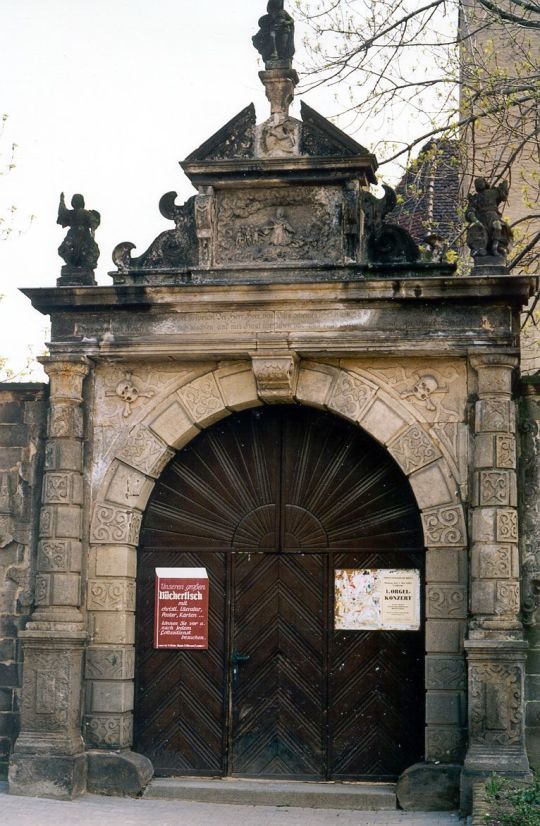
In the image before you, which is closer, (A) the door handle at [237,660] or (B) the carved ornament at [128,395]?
(A) the door handle at [237,660]

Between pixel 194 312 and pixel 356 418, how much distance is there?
5.02ft

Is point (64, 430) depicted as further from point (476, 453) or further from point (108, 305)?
point (476, 453)

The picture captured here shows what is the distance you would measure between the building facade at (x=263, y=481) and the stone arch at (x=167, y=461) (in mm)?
18

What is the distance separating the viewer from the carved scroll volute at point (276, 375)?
32.9ft

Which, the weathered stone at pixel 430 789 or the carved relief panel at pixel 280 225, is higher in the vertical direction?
the carved relief panel at pixel 280 225

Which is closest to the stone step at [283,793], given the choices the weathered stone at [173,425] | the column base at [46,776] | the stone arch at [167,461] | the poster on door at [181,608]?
the stone arch at [167,461]

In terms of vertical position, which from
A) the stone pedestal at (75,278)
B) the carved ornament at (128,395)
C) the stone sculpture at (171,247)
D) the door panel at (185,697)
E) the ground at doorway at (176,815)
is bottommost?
the ground at doorway at (176,815)

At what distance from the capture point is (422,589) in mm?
10141

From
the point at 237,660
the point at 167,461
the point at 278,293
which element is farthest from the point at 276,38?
the point at 237,660

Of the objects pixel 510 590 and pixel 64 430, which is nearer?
pixel 510 590

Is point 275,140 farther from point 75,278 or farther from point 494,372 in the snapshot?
point 494,372

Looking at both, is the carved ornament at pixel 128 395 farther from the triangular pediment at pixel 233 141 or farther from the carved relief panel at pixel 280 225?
the triangular pediment at pixel 233 141

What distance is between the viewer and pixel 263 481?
1052cm

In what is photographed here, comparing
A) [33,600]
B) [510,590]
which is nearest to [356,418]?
[510,590]
